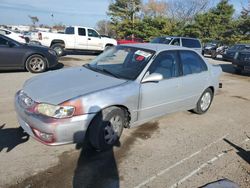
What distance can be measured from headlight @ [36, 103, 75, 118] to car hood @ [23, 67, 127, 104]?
0.23 ft

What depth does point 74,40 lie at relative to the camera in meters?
16.7

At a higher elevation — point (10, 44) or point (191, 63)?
point (191, 63)

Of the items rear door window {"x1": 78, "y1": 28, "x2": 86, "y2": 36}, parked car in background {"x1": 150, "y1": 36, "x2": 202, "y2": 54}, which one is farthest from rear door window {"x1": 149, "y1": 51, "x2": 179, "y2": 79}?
rear door window {"x1": 78, "y1": 28, "x2": 86, "y2": 36}

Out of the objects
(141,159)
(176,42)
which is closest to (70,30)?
(176,42)

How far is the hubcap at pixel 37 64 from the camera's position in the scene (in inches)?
372

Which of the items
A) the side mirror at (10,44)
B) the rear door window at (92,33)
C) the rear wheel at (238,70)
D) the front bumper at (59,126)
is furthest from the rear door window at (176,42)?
the front bumper at (59,126)

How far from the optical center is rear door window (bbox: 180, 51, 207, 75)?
4996 millimetres

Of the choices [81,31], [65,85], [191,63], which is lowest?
[65,85]

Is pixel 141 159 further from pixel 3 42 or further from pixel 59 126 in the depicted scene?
pixel 3 42

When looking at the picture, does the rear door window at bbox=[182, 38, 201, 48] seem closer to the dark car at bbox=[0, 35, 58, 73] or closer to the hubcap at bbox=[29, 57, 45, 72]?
the dark car at bbox=[0, 35, 58, 73]

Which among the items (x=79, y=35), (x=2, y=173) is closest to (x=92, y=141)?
(x=2, y=173)

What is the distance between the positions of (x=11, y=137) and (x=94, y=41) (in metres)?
13.9

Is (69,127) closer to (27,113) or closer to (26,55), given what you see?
(27,113)

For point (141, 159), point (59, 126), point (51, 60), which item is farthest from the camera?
point (51, 60)
